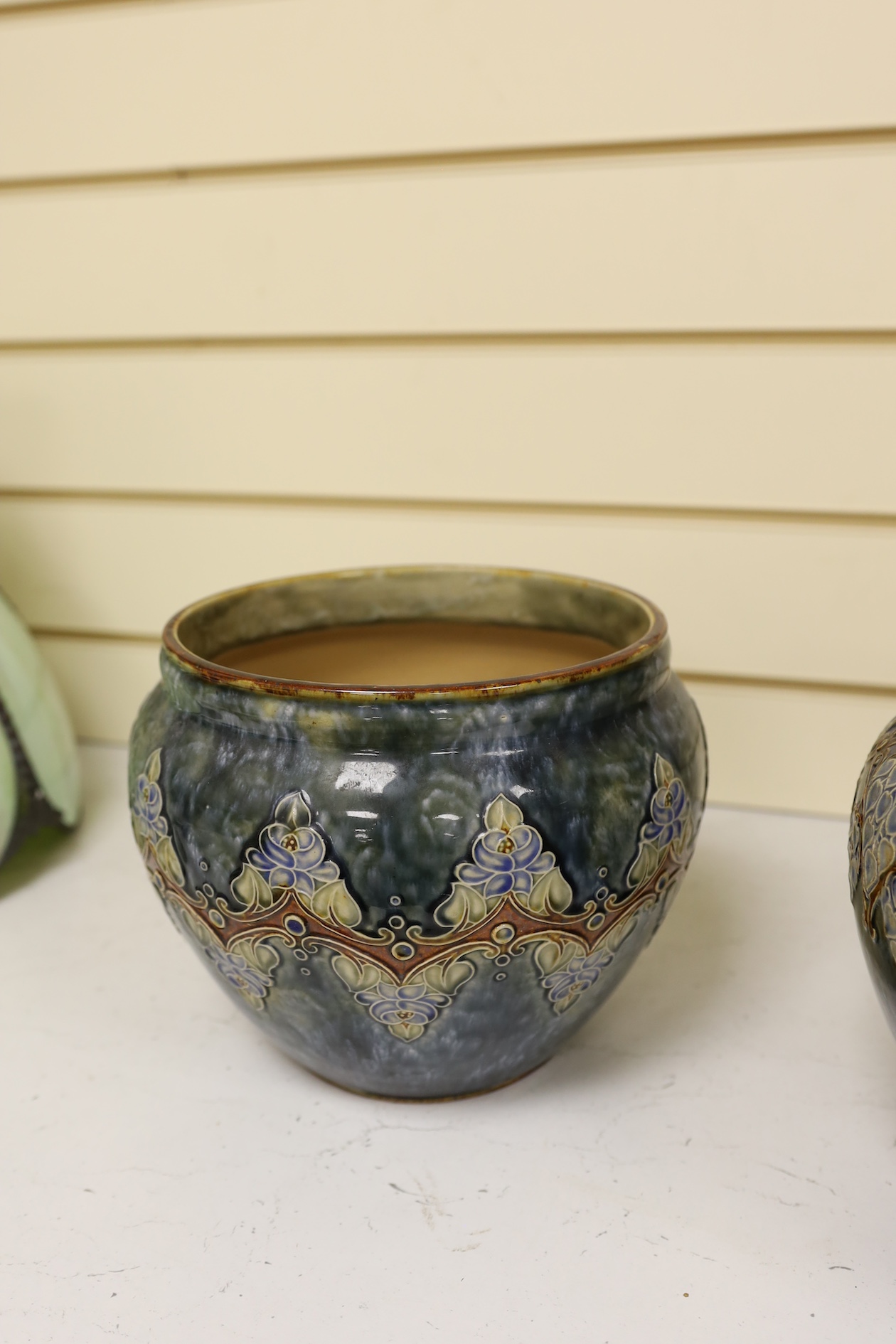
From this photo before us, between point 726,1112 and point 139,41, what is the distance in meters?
0.99

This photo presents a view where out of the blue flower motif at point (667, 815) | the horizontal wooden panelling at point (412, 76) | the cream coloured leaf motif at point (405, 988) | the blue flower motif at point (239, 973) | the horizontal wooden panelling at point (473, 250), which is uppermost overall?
the horizontal wooden panelling at point (412, 76)

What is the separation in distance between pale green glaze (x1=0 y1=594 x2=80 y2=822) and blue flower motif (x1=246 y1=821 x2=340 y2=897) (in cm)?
47

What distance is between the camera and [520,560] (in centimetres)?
106

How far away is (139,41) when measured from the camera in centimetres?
101

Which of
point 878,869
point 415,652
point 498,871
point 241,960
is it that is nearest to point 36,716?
point 415,652

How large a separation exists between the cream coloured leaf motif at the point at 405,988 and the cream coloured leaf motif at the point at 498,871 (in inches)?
1.1

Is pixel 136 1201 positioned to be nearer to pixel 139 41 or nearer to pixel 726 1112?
pixel 726 1112

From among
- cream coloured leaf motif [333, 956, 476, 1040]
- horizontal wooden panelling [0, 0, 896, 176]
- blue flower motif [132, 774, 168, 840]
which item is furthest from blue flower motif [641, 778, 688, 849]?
horizontal wooden panelling [0, 0, 896, 176]

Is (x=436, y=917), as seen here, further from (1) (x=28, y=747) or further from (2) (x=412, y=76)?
(2) (x=412, y=76)

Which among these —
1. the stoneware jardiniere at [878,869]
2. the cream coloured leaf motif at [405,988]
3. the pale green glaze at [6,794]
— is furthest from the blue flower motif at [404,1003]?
the pale green glaze at [6,794]

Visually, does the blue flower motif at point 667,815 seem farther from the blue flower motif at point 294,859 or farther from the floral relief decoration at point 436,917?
the blue flower motif at point 294,859

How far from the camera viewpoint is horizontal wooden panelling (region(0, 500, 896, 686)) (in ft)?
3.23

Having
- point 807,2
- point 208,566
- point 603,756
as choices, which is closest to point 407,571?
point 603,756

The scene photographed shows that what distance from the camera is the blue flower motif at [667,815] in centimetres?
60
